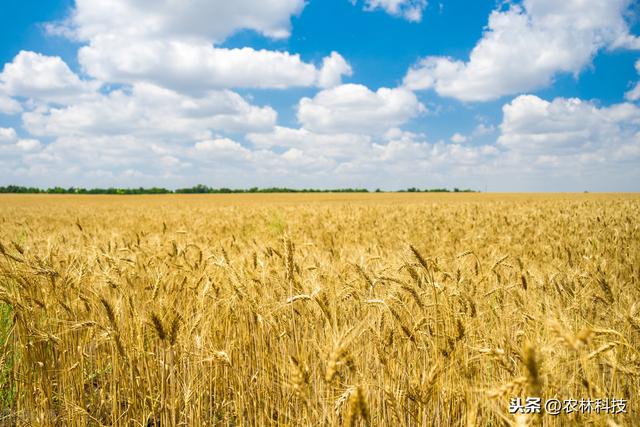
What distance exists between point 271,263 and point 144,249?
1902mm

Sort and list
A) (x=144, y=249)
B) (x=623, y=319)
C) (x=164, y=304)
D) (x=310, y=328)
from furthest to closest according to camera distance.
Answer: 1. (x=144, y=249)
2. (x=310, y=328)
3. (x=164, y=304)
4. (x=623, y=319)

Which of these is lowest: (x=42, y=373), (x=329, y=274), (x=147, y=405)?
(x=147, y=405)

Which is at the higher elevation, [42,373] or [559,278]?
[559,278]

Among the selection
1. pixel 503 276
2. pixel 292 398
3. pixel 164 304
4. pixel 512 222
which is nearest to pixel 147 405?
pixel 164 304

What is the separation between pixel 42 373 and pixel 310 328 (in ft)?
5.74

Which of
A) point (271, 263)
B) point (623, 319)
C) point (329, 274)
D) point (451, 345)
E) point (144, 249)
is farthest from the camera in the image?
point (144, 249)

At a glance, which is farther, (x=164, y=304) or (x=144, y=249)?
(x=144, y=249)

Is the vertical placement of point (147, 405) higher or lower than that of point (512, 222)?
lower

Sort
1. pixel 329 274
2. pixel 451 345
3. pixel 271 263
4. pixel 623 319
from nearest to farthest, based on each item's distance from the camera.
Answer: pixel 451 345
pixel 623 319
pixel 329 274
pixel 271 263

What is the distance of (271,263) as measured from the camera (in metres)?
3.45

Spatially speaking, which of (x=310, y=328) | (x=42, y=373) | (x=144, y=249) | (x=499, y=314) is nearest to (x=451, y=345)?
(x=499, y=314)

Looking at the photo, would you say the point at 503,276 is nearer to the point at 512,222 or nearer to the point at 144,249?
the point at 144,249

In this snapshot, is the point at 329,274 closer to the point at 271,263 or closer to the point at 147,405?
the point at 271,263

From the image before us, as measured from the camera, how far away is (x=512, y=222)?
30.0 feet
